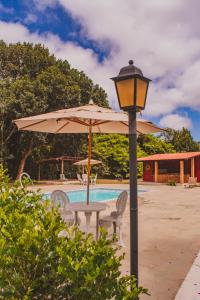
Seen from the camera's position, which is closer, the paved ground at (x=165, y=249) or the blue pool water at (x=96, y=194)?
the paved ground at (x=165, y=249)

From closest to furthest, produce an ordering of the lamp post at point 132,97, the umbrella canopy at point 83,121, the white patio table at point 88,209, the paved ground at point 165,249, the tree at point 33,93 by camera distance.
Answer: the lamp post at point 132,97
the paved ground at point 165,249
the umbrella canopy at point 83,121
the white patio table at point 88,209
the tree at point 33,93

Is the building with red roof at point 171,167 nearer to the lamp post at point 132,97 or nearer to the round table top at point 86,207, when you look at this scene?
the round table top at point 86,207

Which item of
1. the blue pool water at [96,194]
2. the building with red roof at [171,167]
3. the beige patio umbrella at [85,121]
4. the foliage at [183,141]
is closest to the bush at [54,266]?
the beige patio umbrella at [85,121]

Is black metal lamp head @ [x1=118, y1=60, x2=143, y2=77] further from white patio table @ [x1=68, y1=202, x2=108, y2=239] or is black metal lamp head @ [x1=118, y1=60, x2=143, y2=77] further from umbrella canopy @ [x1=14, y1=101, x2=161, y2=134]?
white patio table @ [x1=68, y1=202, x2=108, y2=239]

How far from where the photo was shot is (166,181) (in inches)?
1140

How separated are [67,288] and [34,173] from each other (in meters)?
31.8

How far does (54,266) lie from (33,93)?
25704 millimetres

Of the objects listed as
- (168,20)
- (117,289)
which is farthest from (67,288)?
(168,20)

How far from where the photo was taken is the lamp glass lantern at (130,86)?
366 centimetres

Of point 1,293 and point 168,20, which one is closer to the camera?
point 1,293

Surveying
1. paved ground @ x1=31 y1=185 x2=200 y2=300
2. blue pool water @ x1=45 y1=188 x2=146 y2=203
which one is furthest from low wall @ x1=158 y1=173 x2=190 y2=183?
paved ground @ x1=31 y1=185 x2=200 y2=300

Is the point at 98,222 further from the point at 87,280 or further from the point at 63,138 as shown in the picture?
the point at 63,138

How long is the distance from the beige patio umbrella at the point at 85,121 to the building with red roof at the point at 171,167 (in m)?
21.0

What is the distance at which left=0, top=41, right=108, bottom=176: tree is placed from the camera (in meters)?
25.9
